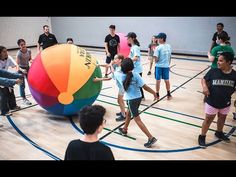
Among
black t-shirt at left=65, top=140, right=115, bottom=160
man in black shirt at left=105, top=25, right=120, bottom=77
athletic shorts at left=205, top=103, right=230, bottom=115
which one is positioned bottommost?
athletic shorts at left=205, top=103, right=230, bottom=115

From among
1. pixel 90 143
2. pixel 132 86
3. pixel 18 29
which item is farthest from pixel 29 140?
pixel 18 29

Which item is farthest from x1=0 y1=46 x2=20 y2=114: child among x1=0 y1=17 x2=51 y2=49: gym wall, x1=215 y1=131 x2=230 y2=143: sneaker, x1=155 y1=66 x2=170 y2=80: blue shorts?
x1=0 y1=17 x2=51 y2=49: gym wall

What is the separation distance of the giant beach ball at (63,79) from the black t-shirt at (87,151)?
2.84m

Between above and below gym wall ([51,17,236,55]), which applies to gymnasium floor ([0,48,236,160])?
below

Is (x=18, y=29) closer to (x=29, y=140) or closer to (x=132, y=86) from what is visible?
(x=29, y=140)

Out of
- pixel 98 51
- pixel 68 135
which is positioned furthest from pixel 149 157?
pixel 98 51

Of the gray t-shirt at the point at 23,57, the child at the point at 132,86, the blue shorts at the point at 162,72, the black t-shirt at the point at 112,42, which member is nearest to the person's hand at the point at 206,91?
the child at the point at 132,86

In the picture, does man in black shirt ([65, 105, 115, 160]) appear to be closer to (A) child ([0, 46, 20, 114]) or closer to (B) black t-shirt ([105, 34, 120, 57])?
(A) child ([0, 46, 20, 114])

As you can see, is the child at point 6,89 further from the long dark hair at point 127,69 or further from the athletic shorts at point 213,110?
the athletic shorts at point 213,110

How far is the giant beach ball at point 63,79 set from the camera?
15.5 ft

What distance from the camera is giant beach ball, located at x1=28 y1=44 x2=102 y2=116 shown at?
472cm
